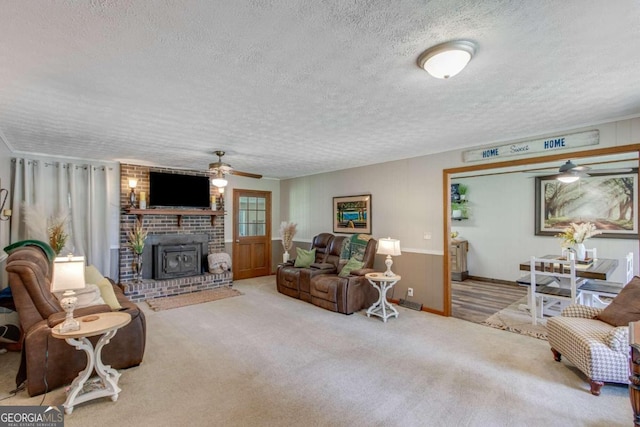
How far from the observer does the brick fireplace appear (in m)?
5.43

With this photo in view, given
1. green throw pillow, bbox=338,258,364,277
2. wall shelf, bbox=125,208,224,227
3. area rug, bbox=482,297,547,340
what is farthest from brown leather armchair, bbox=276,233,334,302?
area rug, bbox=482,297,547,340

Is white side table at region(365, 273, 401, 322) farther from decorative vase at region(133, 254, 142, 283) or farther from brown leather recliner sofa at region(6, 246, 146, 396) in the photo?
decorative vase at region(133, 254, 142, 283)

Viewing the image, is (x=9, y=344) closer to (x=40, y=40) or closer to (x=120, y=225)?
(x=120, y=225)

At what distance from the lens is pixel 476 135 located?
3.72 meters

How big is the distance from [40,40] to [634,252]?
25.4ft

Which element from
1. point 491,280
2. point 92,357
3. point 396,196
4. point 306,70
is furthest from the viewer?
point 491,280

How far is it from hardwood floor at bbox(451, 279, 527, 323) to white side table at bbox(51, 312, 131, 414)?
4177 millimetres

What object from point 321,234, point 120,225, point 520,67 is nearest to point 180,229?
point 120,225

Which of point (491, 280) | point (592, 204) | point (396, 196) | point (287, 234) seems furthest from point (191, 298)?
point (592, 204)

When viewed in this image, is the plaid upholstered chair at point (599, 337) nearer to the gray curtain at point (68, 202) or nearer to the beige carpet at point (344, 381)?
the beige carpet at point (344, 381)

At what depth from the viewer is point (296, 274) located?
5.39m

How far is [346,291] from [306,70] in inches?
129

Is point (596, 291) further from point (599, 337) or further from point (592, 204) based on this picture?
point (592, 204)

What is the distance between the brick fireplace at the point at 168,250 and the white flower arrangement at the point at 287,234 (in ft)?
4.79
